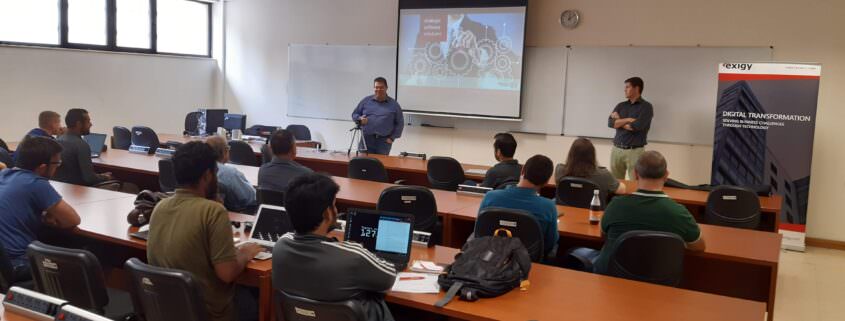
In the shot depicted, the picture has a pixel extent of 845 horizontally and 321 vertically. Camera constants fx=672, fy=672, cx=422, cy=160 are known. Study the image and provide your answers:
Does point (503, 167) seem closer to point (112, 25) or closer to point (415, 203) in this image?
point (415, 203)

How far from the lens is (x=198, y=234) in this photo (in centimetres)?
272

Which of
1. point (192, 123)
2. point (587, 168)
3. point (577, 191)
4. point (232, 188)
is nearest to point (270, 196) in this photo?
point (232, 188)

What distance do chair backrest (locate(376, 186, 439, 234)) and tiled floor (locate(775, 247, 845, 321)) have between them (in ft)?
8.11

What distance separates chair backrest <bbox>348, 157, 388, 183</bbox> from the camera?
6176 mm

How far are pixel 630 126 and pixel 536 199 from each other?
3775 millimetres

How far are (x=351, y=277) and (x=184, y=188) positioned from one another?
916 millimetres

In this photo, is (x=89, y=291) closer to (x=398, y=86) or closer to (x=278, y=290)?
(x=278, y=290)

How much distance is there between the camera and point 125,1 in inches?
378

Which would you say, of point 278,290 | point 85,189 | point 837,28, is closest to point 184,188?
point 278,290

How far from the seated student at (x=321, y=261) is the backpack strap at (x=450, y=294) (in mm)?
199

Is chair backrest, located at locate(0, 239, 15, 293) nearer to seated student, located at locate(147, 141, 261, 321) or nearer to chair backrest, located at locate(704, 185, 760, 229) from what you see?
seated student, located at locate(147, 141, 261, 321)

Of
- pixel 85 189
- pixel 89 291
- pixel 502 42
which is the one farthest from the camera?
pixel 502 42

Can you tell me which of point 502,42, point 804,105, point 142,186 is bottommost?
point 142,186

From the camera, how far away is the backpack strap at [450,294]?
2533mm
